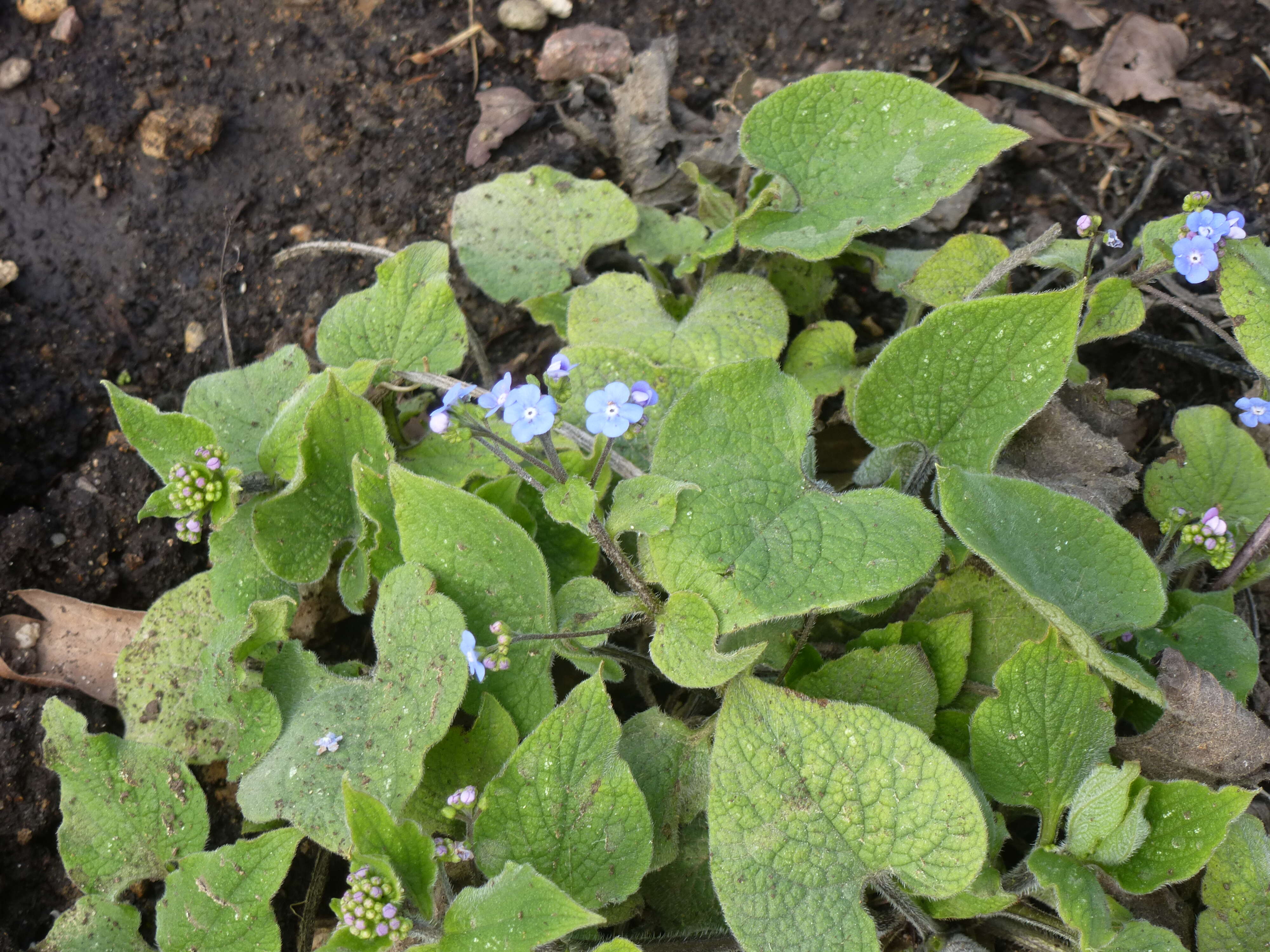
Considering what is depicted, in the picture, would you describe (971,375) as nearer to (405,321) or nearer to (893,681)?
(893,681)

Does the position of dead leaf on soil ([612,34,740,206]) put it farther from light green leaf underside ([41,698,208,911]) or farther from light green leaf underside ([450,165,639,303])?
light green leaf underside ([41,698,208,911])

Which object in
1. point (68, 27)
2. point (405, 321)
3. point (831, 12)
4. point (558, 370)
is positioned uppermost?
point (68, 27)

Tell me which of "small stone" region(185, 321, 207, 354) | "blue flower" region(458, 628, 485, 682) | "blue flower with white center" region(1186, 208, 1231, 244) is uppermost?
"blue flower with white center" region(1186, 208, 1231, 244)

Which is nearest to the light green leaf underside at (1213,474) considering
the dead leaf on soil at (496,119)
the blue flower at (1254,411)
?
the blue flower at (1254,411)

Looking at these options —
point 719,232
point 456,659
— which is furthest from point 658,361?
point 456,659

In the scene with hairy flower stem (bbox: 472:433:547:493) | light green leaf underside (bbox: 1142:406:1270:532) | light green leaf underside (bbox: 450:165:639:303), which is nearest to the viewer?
hairy flower stem (bbox: 472:433:547:493)

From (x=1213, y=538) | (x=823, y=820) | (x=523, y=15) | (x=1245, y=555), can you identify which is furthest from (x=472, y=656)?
(x=523, y=15)

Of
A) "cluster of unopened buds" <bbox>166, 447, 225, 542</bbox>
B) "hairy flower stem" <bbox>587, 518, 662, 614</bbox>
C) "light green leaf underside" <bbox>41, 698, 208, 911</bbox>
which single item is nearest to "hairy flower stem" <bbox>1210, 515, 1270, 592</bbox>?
"hairy flower stem" <bbox>587, 518, 662, 614</bbox>
